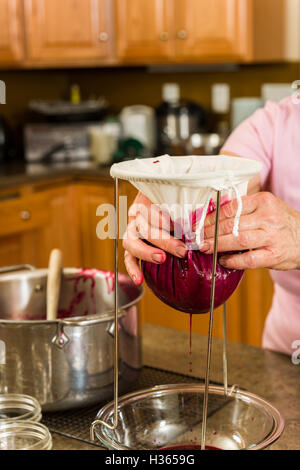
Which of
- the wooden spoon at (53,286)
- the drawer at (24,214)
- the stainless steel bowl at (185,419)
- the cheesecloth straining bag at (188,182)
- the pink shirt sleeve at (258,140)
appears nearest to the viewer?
the cheesecloth straining bag at (188,182)

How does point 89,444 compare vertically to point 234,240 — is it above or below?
below

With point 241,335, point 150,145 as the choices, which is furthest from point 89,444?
point 150,145

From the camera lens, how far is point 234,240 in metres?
0.70

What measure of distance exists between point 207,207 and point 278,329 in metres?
0.71

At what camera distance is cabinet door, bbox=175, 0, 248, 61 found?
2.78 m

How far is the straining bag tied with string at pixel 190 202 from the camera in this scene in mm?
624

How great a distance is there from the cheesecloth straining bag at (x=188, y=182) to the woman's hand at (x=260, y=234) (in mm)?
12

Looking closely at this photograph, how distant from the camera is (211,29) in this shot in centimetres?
284

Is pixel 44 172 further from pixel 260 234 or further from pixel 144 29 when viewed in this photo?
pixel 260 234

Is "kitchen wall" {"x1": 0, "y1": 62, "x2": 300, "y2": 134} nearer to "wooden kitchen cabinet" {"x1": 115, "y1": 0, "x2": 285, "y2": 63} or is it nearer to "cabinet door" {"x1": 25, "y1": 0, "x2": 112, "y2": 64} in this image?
"wooden kitchen cabinet" {"x1": 115, "y1": 0, "x2": 285, "y2": 63}

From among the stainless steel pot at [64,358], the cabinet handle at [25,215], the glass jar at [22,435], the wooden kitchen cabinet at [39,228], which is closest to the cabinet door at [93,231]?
the wooden kitchen cabinet at [39,228]

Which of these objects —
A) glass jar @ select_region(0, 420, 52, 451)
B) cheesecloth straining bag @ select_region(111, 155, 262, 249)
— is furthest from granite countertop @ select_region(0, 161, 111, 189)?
cheesecloth straining bag @ select_region(111, 155, 262, 249)

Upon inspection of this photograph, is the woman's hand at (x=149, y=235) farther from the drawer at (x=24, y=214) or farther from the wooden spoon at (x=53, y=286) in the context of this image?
the drawer at (x=24, y=214)

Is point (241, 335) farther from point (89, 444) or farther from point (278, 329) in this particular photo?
point (89, 444)
